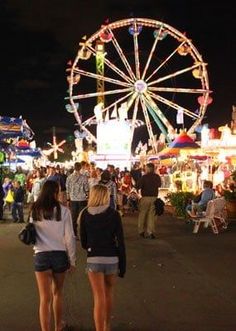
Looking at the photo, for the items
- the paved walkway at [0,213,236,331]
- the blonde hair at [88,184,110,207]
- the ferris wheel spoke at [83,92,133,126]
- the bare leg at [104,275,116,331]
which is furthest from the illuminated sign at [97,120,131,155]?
the bare leg at [104,275,116,331]

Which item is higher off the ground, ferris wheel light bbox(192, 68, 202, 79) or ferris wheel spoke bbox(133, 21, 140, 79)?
ferris wheel spoke bbox(133, 21, 140, 79)

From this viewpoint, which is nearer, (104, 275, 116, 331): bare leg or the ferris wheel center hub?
(104, 275, 116, 331): bare leg

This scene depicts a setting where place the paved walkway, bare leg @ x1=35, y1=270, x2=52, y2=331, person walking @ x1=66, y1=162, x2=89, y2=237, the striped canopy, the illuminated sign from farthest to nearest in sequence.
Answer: the illuminated sign
the striped canopy
person walking @ x1=66, y1=162, x2=89, y2=237
the paved walkway
bare leg @ x1=35, y1=270, x2=52, y2=331

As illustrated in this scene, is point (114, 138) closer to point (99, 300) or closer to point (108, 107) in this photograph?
point (108, 107)

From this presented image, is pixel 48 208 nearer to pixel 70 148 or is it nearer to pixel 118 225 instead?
pixel 118 225

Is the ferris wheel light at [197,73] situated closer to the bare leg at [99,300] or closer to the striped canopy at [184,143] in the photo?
the striped canopy at [184,143]

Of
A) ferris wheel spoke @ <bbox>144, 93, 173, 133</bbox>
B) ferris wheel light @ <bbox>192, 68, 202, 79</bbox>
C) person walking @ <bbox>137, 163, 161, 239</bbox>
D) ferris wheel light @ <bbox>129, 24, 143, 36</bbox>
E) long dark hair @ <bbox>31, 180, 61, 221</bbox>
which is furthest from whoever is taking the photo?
ferris wheel spoke @ <bbox>144, 93, 173, 133</bbox>

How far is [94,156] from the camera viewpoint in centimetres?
2736

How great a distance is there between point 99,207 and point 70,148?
298ft

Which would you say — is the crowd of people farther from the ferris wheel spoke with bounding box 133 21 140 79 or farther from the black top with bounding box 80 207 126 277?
the ferris wheel spoke with bounding box 133 21 140 79

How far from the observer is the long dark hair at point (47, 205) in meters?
5.32

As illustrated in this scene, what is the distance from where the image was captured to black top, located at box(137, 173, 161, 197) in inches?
507

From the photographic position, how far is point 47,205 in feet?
17.5

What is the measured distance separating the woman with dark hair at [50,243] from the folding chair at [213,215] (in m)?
8.45
